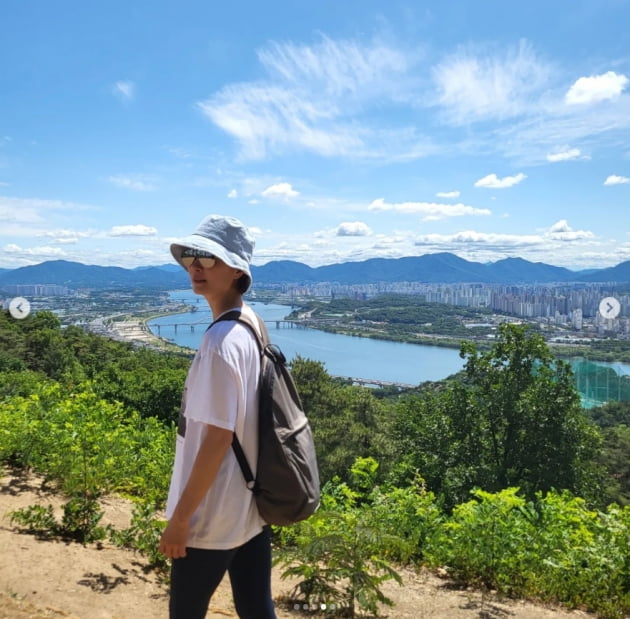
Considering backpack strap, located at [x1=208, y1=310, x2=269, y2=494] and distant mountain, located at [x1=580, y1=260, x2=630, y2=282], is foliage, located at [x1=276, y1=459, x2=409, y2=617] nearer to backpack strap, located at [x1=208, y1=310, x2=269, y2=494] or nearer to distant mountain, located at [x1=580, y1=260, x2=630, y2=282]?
backpack strap, located at [x1=208, y1=310, x2=269, y2=494]

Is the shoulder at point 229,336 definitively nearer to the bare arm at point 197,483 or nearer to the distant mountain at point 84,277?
the bare arm at point 197,483

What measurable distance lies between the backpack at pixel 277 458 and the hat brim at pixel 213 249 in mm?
117

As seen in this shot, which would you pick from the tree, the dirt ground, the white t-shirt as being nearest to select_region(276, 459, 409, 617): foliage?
the dirt ground

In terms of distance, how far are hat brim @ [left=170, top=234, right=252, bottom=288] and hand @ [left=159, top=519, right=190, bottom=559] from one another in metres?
0.59

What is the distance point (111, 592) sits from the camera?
195cm

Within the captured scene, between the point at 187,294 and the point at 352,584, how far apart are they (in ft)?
462

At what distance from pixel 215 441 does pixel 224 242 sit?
0.47m

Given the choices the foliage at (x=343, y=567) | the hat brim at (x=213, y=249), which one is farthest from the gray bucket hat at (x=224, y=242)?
the foliage at (x=343, y=567)

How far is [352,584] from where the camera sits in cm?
187

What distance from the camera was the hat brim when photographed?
1153 mm

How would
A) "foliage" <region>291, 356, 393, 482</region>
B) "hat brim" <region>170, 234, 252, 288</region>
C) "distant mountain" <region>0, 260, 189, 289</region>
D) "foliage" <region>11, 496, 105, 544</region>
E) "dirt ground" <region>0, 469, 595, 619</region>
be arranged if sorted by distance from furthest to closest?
"distant mountain" <region>0, 260, 189, 289</region>, "foliage" <region>291, 356, 393, 482</region>, "foliage" <region>11, 496, 105, 544</region>, "dirt ground" <region>0, 469, 595, 619</region>, "hat brim" <region>170, 234, 252, 288</region>

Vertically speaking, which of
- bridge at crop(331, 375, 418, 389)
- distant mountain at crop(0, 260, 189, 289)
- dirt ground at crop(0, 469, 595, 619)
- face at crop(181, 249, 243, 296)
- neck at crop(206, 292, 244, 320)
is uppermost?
distant mountain at crop(0, 260, 189, 289)

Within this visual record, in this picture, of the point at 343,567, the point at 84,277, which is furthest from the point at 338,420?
the point at 84,277

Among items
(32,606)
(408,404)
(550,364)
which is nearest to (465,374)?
(550,364)
